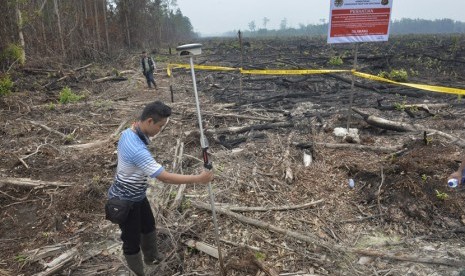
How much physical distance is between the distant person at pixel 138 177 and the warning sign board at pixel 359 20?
5198mm

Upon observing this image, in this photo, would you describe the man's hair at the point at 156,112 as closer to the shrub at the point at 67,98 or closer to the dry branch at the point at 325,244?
the dry branch at the point at 325,244

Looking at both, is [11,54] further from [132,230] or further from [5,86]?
[132,230]

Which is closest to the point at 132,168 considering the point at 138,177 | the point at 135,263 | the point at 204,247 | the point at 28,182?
the point at 138,177

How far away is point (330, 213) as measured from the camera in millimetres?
4828

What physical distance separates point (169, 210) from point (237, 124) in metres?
4.35

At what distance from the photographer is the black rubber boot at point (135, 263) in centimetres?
359

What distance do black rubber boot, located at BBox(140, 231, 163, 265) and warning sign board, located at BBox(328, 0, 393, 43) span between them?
559 cm

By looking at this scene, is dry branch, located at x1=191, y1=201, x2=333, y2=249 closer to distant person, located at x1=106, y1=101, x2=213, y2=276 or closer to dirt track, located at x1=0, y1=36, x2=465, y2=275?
dirt track, located at x1=0, y1=36, x2=465, y2=275

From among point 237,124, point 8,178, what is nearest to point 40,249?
point 8,178

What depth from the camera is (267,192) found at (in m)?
5.31

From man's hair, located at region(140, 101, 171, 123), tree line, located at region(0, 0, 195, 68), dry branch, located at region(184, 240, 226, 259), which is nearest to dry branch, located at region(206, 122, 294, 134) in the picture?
dry branch, located at region(184, 240, 226, 259)

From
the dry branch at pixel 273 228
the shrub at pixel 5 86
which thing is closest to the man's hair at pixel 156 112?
the dry branch at pixel 273 228

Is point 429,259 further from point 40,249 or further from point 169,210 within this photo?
point 40,249

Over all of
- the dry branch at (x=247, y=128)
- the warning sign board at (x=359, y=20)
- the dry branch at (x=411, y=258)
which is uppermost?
the warning sign board at (x=359, y=20)
